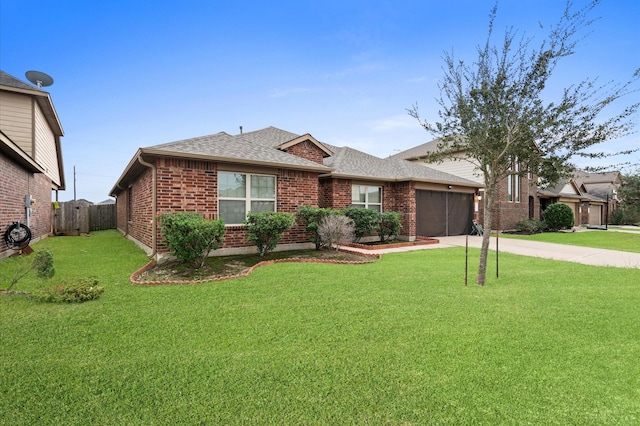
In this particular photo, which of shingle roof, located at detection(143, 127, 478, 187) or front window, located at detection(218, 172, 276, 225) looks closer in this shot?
shingle roof, located at detection(143, 127, 478, 187)

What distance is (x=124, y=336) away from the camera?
338cm

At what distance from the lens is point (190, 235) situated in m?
6.58

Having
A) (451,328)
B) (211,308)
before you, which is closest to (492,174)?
(451,328)

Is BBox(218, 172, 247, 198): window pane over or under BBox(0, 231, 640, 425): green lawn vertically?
over

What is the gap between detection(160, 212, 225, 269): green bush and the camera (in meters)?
6.62

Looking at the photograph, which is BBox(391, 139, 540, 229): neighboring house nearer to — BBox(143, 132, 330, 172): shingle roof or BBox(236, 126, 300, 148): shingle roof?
BBox(236, 126, 300, 148): shingle roof

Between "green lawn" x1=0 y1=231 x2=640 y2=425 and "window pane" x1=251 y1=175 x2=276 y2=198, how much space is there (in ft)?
14.5

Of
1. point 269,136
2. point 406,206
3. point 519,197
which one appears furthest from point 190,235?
point 519,197

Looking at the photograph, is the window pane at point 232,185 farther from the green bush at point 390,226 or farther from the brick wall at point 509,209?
the brick wall at point 509,209

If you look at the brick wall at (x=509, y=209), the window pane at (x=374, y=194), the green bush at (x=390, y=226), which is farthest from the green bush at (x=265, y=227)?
the brick wall at (x=509, y=209)

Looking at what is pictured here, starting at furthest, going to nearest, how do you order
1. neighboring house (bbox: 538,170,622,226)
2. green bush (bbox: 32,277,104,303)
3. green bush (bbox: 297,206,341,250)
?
1. neighboring house (bbox: 538,170,622,226)
2. green bush (bbox: 297,206,341,250)
3. green bush (bbox: 32,277,104,303)

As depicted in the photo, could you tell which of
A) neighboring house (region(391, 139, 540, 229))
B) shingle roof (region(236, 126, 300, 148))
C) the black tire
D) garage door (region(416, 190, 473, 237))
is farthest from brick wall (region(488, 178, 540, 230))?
the black tire

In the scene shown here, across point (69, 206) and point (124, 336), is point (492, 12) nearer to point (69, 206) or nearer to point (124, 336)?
point (124, 336)

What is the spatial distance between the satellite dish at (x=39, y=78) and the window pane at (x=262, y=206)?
→ 12.0 meters
